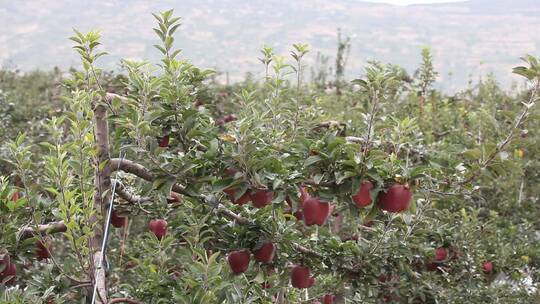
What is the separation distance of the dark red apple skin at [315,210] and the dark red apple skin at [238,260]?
251mm

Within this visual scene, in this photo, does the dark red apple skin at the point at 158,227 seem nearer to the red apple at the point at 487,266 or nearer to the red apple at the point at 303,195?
the red apple at the point at 303,195

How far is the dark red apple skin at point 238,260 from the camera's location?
6.15ft

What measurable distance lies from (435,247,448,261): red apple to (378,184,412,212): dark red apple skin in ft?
4.80

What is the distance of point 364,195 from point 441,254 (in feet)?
5.13

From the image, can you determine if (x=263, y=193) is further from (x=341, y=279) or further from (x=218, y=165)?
(x=341, y=279)

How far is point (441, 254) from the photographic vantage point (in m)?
3.02

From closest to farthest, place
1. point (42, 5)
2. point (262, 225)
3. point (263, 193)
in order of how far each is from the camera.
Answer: point (263, 193)
point (262, 225)
point (42, 5)

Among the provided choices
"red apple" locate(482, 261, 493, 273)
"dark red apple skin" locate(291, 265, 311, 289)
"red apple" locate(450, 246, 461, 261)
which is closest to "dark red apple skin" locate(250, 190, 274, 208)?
"dark red apple skin" locate(291, 265, 311, 289)

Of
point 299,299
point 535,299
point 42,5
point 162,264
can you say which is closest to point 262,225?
point 162,264

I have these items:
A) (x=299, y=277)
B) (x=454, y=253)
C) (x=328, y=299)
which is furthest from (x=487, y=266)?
(x=299, y=277)

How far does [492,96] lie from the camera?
5.96 meters

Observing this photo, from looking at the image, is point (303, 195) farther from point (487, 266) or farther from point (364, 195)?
point (487, 266)

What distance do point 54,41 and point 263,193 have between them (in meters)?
53.2

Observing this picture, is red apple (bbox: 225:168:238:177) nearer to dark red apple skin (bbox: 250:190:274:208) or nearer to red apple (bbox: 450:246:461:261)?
dark red apple skin (bbox: 250:190:274:208)
